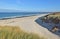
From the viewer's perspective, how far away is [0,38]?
7184 mm

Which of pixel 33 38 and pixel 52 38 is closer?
pixel 33 38

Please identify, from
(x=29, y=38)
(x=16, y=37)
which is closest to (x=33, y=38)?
(x=29, y=38)

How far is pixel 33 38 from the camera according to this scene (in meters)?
7.50

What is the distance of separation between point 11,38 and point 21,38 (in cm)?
41

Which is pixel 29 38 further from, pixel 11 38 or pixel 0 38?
pixel 0 38

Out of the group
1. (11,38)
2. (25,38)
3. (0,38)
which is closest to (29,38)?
(25,38)

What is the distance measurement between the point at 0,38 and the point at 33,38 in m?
1.39

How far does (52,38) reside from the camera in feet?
33.0

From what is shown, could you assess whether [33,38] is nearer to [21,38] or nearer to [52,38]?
[21,38]

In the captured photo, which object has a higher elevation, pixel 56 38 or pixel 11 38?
pixel 11 38

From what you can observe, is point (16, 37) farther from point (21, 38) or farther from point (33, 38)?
point (33, 38)

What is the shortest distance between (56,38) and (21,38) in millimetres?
3657

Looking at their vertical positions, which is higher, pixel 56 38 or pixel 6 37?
pixel 6 37

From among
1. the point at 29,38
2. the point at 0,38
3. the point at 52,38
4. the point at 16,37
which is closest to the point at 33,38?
the point at 29,38
